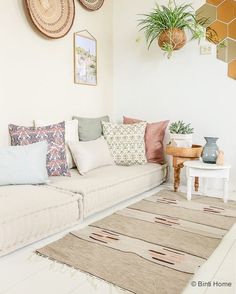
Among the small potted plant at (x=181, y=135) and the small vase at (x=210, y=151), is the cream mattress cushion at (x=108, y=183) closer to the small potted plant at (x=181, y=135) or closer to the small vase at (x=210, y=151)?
the small potted plant at (x=181, y=135)

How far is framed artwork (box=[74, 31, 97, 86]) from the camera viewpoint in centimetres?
334

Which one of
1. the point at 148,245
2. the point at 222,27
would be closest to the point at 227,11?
the point at 222,27

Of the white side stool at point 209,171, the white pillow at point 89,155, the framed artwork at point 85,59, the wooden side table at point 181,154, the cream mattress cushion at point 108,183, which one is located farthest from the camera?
the framed artwork at point 85,59

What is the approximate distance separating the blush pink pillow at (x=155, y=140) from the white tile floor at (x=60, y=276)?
1.64 meters

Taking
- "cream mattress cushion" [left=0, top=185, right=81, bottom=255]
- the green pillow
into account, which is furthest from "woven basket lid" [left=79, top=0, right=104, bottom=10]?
"cream mattress cushion" [left=0, top=185, right=81, bottom=255]

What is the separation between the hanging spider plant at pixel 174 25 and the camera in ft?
10.3

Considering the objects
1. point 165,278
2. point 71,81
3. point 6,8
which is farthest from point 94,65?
point 165,278

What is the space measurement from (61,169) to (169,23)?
192 centimetres

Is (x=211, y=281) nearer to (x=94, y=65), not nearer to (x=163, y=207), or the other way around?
(x=163, y=207)

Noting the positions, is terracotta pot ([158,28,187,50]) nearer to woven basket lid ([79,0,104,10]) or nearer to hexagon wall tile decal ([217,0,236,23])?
hexagon wall tile decal ([217,0,236,23])

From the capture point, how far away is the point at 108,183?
253 cm

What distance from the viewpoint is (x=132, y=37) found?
12.3 feet

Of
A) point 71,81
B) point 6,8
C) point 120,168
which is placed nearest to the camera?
point 6,8

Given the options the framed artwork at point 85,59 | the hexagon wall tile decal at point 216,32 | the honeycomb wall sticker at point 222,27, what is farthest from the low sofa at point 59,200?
the hexagon wall tile decal at point 216,32
